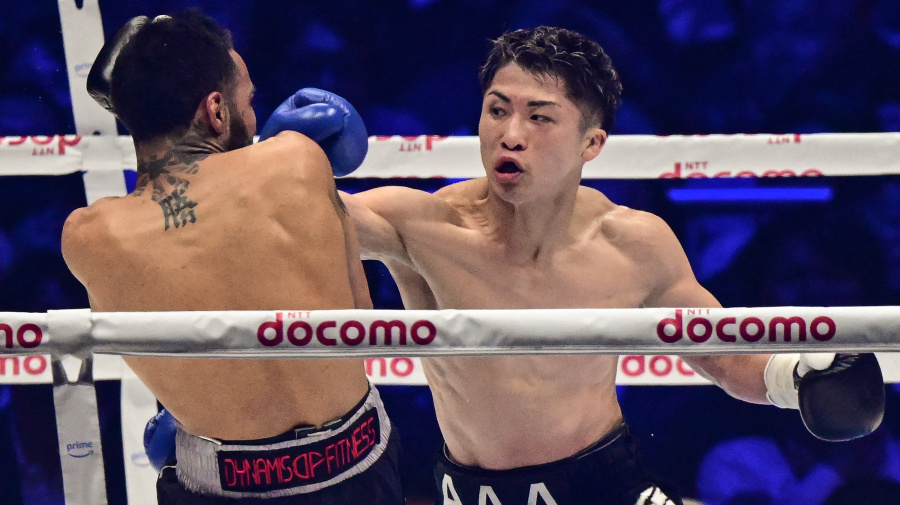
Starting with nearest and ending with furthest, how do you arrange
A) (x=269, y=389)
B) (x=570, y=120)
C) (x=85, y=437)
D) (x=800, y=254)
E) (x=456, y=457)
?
(x=85, y=437) → (x=269, y=389) → (x=570, y=120) → (x=456, y=457) → (x=800, y=254)

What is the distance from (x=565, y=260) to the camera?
210 cm

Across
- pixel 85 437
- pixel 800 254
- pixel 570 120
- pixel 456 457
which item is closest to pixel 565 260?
pixel 570 120

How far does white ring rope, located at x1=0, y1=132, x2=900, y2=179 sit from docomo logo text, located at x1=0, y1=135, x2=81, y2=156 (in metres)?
0.89

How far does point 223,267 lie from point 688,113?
6.08 ft

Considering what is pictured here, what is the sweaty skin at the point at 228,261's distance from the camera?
1.59m

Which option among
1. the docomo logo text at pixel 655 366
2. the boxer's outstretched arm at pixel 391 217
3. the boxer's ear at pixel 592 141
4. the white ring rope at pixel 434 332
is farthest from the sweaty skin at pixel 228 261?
the docomo logo text at pixel 655 366

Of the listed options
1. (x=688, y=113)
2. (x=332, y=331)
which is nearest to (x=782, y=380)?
(x=332, y=331)

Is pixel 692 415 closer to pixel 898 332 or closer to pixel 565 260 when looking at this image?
pixel 565 260

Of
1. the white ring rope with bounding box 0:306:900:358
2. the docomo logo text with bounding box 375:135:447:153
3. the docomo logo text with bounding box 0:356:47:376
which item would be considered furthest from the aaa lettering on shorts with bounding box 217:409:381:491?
the docomo logo text with bounding box 0:356:47:376

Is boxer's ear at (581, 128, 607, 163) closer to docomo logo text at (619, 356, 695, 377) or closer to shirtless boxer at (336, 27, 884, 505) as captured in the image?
shirtless boxer at (336, 27, 884, 505)

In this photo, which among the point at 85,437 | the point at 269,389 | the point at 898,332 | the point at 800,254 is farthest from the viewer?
the point at 800,254

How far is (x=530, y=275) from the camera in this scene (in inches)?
82.0

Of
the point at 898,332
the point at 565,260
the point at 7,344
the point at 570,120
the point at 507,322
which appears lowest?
the point at 898,332

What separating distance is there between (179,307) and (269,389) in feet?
0.68
